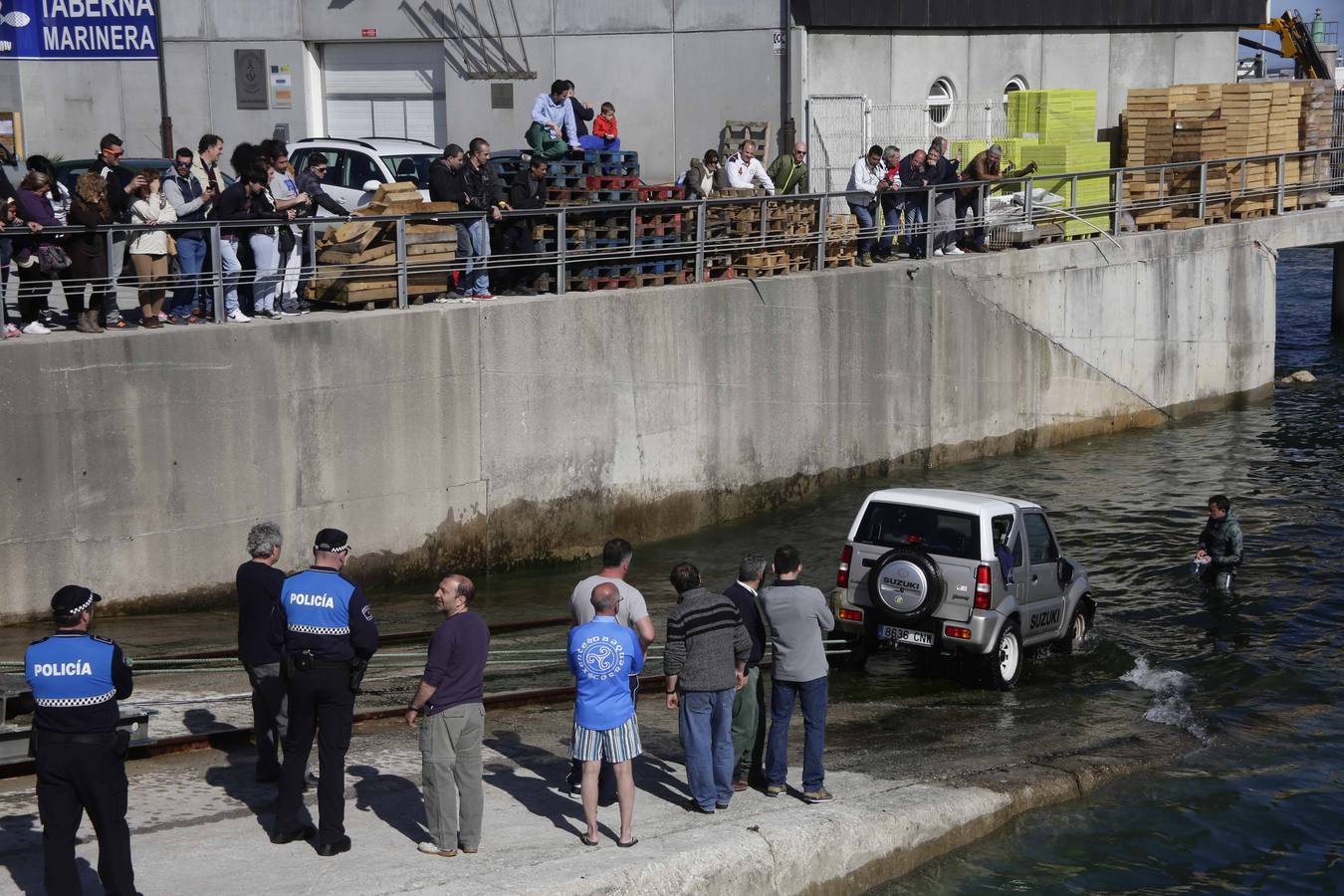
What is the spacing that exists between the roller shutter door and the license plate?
63.6 feet

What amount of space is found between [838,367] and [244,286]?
28.7 feet

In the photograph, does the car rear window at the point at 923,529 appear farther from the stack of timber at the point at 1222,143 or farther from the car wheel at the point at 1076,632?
the stack of timber at the point at 1222,143

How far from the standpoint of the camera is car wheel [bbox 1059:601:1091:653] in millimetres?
15422

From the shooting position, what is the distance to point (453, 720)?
345 inches

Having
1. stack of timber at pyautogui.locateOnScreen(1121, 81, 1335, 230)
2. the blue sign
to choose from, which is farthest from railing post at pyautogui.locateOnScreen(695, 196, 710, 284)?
the blue sign

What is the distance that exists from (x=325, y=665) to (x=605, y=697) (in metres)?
1.63

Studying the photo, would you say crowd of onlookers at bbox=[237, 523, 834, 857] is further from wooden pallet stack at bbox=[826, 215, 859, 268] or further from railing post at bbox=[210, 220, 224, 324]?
wooden pallet stack at bbox=[826, 215, 859, 268]

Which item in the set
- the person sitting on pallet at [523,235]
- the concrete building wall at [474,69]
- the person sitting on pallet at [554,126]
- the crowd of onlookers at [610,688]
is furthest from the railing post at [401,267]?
the concrete building wall at [474,69]

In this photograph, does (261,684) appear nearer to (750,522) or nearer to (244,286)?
(244,286)

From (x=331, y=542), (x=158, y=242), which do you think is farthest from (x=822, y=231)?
(x=331, y=542)

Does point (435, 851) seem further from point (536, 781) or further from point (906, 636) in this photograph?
point (906, 636)

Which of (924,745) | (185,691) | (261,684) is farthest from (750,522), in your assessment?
(261,684)

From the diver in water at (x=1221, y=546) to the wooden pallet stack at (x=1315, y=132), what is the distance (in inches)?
641

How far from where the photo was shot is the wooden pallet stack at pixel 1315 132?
1233 inches
